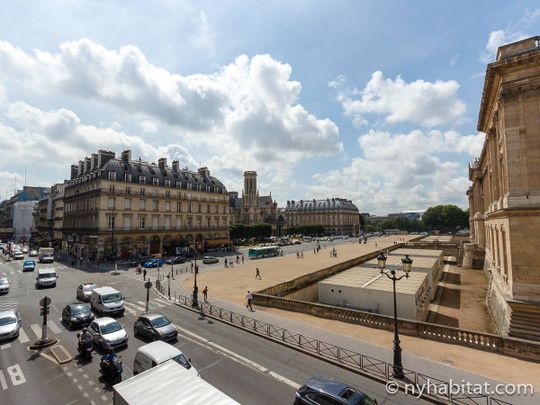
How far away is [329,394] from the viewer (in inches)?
354

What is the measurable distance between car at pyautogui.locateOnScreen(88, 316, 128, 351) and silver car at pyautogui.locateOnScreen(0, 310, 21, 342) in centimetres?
457

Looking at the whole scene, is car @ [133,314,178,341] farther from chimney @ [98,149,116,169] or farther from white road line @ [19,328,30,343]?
chimney @ [98,149,116,169]

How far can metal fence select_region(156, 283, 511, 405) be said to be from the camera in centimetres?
1045

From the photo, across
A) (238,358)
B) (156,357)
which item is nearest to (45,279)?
(156,357)

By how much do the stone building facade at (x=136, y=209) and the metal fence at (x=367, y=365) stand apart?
39.7 metres

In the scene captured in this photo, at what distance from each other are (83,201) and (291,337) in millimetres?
55397

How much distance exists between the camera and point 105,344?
14.1m

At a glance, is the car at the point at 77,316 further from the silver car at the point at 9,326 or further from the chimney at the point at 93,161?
the chimney at the point at 93,161

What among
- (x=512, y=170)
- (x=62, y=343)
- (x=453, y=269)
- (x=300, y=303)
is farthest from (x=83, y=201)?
(x=453, y=269)

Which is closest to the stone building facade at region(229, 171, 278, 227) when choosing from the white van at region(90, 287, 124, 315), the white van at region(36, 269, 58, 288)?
the white van at region(36, 269, 58, 288)

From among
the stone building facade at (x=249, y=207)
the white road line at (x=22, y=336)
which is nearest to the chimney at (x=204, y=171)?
the white road line at (x=22, y=336)

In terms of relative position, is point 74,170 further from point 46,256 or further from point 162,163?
point 46,256

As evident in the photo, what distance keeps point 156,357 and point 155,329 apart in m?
5.07

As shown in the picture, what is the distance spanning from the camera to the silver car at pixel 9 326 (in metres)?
15.7
